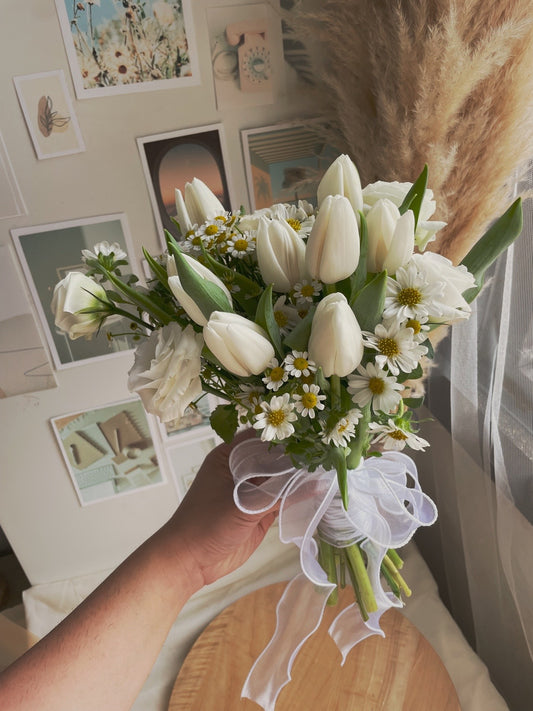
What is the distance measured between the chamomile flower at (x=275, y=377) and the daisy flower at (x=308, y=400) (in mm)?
18

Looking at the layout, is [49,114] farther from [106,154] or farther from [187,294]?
[187,294]

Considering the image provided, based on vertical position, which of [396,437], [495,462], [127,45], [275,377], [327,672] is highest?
[127,45]

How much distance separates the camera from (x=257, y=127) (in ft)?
3.18

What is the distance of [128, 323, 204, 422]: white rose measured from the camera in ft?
1.62

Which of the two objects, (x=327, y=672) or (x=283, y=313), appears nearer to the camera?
(x=283, y=313)

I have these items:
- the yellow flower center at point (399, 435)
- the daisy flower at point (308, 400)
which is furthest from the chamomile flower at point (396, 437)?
the daisy flower at point (308, 400)

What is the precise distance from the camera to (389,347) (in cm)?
47

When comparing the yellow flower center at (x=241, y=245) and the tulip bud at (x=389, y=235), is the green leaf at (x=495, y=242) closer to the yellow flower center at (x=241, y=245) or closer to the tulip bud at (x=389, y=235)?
the tulip bud at (x=389, y=235)

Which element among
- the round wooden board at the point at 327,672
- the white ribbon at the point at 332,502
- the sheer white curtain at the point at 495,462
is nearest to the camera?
the white ribbon at the point at 332,502

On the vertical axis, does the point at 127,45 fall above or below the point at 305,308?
above

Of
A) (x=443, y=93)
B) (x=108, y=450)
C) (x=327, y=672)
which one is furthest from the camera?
(x=108, y=450)

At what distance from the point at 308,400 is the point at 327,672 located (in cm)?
74

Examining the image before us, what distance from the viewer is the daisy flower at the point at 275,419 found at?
49 centimetres

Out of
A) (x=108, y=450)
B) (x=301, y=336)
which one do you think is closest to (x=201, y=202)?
(x=301, y=336)
